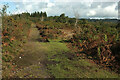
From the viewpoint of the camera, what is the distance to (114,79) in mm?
3979

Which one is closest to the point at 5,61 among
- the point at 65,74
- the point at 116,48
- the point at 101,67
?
the point at 65,74

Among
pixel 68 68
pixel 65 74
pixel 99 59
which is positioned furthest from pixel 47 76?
pixel 99 59

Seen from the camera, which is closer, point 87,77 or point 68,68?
point 87,77

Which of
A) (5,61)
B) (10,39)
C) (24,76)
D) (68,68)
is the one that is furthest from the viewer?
(10,39)

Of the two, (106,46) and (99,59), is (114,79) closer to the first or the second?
(99,59)

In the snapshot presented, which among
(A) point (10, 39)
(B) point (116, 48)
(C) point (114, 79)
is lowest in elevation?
(C) point (114, 79)

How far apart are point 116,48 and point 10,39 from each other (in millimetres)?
6375

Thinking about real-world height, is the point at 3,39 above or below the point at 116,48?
above

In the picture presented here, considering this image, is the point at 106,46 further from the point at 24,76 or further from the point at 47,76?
the point at 24,76

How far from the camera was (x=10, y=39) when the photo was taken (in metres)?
5.98

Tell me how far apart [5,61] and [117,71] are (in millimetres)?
5537

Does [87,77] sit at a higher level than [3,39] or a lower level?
lower

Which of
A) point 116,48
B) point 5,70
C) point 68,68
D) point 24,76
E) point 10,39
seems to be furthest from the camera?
point 10,39

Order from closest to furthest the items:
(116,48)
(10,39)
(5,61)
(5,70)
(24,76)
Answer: (24,76)
(5,70)
(5,61)
(116,48)
(10,39)
